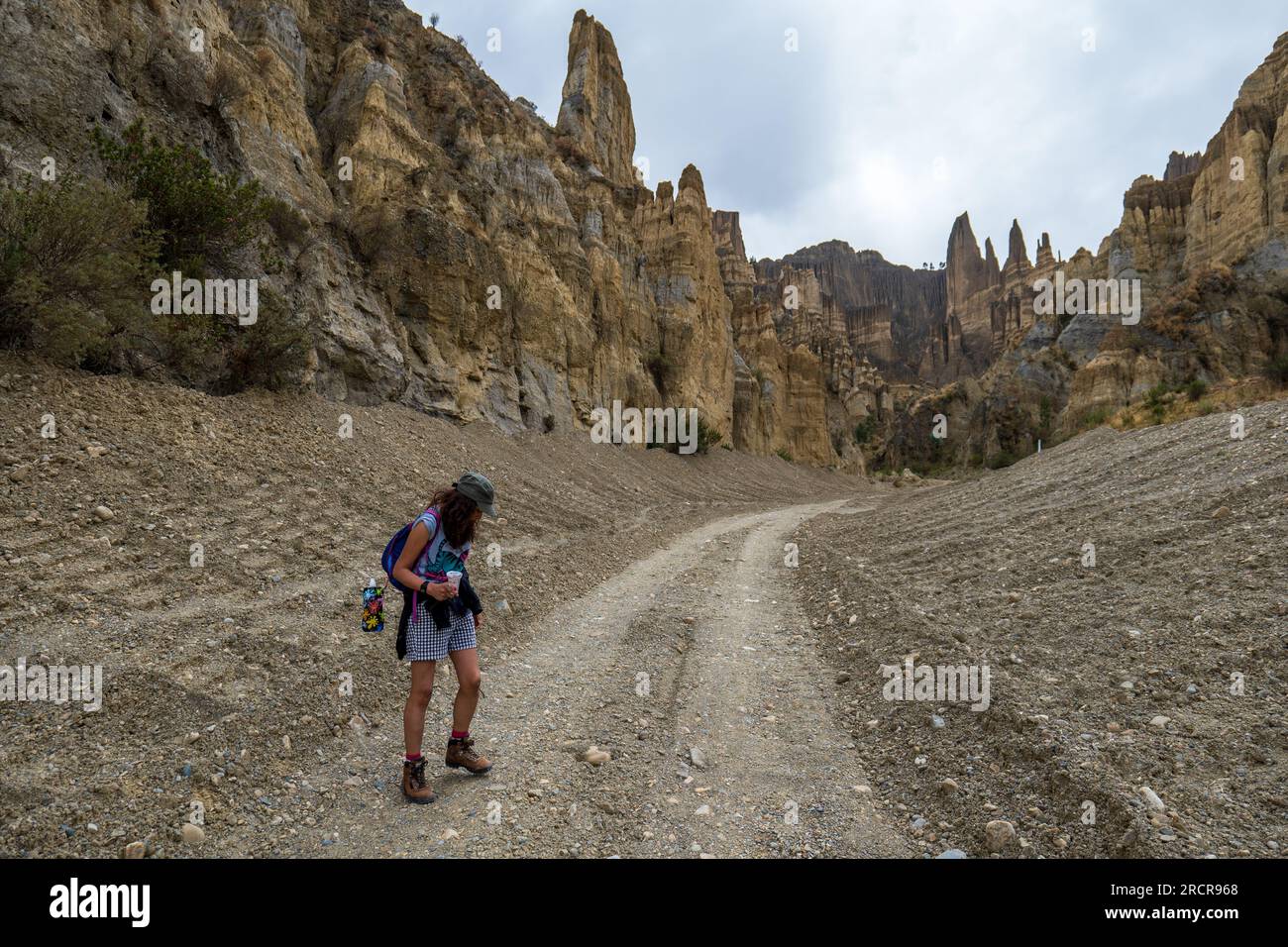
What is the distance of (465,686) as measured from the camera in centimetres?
392

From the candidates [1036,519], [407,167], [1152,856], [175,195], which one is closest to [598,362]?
[407,167]

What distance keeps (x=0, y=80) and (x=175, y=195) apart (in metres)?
2.40

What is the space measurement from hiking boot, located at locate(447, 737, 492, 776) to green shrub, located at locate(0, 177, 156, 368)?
24.3ft

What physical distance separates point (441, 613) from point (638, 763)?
1.70m

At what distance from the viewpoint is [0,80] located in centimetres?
893

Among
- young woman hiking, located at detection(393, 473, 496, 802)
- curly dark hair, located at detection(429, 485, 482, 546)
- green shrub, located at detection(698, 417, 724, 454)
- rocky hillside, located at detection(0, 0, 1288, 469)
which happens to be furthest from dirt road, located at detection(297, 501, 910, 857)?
green shrub, located at detection(698, 417, 724, 454)

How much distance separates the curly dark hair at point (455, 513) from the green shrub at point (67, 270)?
672 cm

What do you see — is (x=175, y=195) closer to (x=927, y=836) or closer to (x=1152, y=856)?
(x=927, y=836)

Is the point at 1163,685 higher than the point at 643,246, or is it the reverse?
the point at 643,246

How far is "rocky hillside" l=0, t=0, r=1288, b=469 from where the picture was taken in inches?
490
